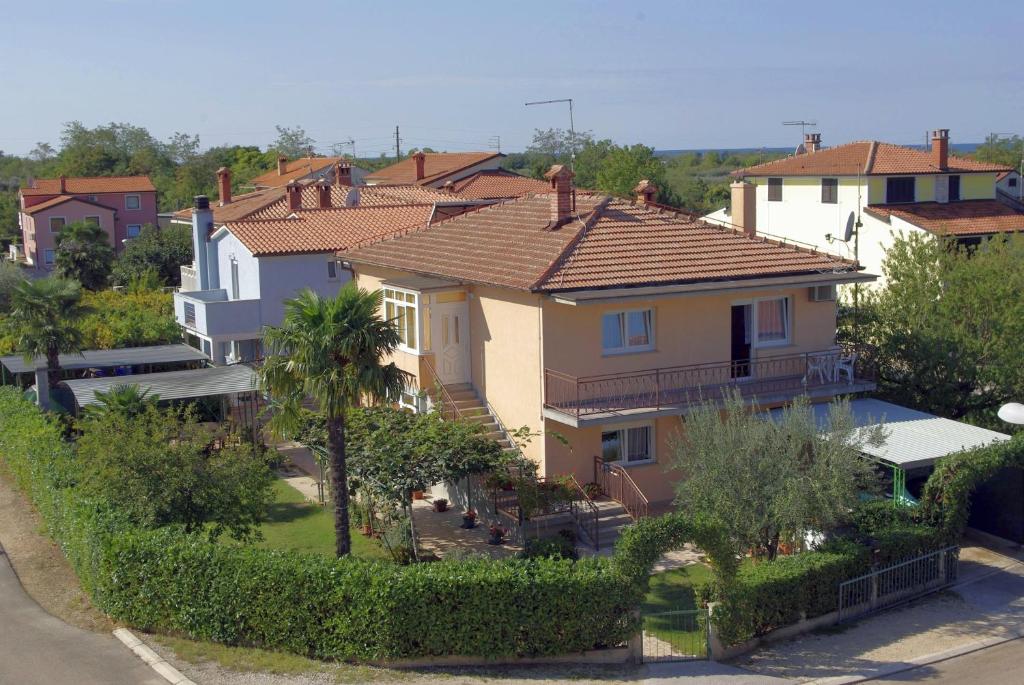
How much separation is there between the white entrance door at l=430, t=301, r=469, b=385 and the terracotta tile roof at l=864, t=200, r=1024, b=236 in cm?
2404

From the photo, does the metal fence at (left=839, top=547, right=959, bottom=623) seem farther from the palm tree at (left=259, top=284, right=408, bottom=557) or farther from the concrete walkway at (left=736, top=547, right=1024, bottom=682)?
the palm tree at (left=259, top=284, right=408, bottom=557)

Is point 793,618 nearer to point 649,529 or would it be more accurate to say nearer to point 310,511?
point 649,529

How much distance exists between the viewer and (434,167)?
6556cm

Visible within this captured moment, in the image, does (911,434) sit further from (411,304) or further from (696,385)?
(411,304)

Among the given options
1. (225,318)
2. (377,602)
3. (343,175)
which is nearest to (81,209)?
(343,175)

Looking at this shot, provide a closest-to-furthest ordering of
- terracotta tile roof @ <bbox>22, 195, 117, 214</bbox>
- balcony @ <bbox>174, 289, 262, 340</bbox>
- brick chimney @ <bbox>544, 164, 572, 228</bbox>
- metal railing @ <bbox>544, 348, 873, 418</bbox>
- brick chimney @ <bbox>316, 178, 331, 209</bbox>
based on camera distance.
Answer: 1. metal railing @ <bbox>544, 348, 873, 418</bbox>
2. brick chimney @ <bbox>544, 164, 572, 228</bbox>
3. balcony @ <bbox>174, 289, 262, 340</bbox>
4. brick chimney @ <bbox>316, 178, 331, 209</bbox>
5. terracotta tile roof @ <bbox>22, 195, 117, 214</bbox>

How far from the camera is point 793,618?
18281 millimetres

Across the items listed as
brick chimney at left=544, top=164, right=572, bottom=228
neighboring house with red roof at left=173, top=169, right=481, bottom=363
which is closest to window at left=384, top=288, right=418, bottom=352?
brick chimney at left=544, top=164, right=572, bottom=228

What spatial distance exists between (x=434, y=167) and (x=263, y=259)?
1187 inches

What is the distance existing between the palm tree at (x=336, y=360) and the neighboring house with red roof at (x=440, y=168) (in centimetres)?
3957

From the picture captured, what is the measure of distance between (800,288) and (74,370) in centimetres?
2215

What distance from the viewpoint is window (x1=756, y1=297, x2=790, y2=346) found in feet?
86.1

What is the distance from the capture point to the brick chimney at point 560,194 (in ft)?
87.1

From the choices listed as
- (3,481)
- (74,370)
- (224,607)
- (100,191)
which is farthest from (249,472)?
(100,191)
